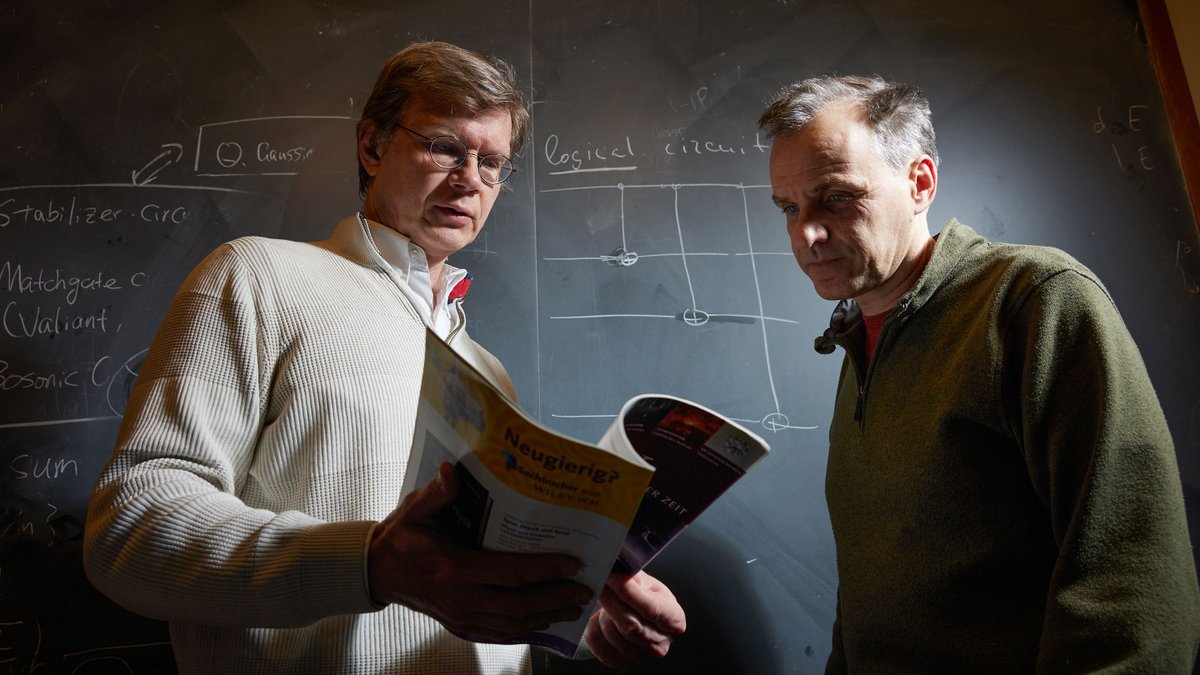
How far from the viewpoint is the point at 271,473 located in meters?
0.97

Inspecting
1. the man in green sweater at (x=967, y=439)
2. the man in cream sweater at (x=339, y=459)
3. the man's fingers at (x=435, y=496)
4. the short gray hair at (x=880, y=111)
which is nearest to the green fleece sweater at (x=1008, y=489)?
the man in green sweater at (x=967, y=439)

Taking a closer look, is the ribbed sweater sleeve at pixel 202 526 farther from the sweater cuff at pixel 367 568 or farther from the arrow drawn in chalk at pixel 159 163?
the arrow drawn in chalk at pixel 159 163

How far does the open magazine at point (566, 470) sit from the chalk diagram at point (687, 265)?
3.10 feet

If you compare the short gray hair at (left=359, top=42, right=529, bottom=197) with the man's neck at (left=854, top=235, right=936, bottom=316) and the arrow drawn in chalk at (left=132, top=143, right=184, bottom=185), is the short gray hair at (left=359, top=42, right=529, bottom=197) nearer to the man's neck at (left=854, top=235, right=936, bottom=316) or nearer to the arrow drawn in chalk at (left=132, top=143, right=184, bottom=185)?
the arrow drawn in chalk at (left=132, top=143, right=184, bottom=185)

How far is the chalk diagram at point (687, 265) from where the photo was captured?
174 centimetres

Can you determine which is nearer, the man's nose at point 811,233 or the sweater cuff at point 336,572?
the sweater cuff at point 336,572

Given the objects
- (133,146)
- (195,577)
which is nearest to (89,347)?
(133,146)

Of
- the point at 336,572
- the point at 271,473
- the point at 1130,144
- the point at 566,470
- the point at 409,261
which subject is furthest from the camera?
the point at 1130,144

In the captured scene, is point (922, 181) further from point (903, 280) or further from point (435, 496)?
Answer: point (435, 496)

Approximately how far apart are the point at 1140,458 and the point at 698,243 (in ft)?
→ 3.60

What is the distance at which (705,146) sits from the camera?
1.87m

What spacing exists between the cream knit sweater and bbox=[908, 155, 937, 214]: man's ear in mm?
926

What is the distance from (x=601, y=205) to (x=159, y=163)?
1086 millimetres

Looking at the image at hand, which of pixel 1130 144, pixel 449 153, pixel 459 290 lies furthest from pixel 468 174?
pixel 1130 144
